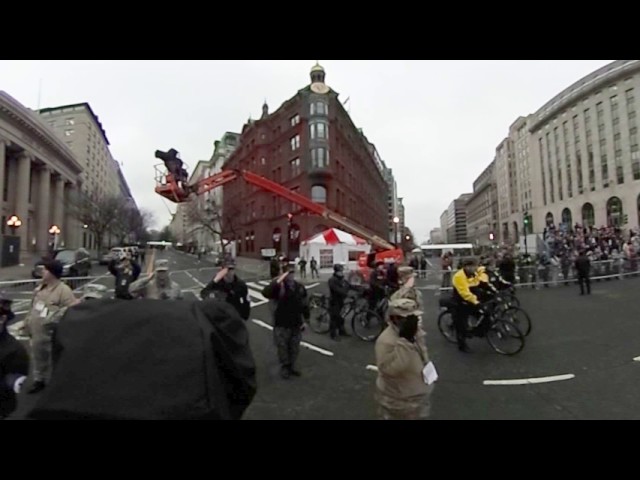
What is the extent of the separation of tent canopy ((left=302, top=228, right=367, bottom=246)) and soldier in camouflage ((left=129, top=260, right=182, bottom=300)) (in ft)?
55.9

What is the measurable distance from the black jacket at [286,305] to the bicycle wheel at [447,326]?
138 inches

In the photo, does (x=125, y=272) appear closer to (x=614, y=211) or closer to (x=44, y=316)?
(x=44, y=316)

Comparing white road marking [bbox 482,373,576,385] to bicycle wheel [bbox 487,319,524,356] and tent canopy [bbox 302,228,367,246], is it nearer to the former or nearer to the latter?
bicycle wheel [bbox 487,319,524,356]

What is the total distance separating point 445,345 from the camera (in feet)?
24.1

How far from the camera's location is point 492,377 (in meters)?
5.43

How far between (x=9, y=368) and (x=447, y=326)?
7.62 m

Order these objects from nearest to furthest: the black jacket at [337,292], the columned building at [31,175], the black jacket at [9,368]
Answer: the black jacket at [9,368] → the black jacket at [337,292] → the columned building at [31,175]

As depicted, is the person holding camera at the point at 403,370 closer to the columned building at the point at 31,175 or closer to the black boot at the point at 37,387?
the black boot at the point at 37,387

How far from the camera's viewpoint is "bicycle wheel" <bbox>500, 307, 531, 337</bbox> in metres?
7.18

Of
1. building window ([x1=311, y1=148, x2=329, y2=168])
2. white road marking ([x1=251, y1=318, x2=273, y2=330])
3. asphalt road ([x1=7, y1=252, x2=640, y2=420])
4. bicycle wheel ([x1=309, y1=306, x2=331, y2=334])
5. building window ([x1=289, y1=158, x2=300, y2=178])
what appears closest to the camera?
asphalt road ([x1=7, y1=252, x2=640, y2=420])

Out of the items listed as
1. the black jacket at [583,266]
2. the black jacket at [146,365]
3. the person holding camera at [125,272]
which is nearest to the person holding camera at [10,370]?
the black jacket at [146,365]

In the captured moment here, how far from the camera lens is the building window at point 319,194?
41.2 metres

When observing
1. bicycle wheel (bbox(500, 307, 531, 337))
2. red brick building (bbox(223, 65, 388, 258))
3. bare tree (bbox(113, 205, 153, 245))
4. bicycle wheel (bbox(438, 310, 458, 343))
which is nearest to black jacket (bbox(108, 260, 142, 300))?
bicycle wheel (bbox(438, 310, 458, 343))
